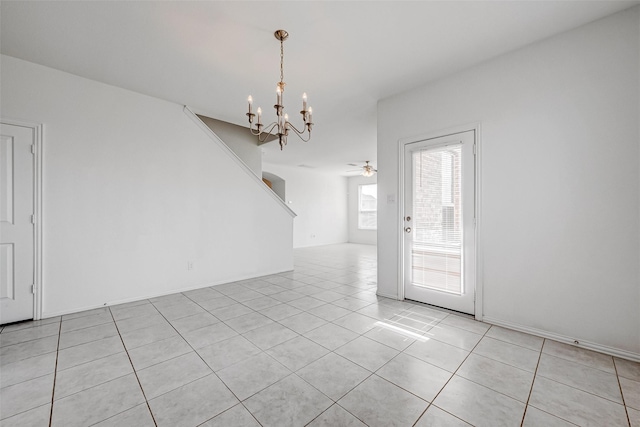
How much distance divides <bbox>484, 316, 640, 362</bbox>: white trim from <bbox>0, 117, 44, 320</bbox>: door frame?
16.6 ft

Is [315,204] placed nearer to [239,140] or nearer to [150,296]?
[239,140]

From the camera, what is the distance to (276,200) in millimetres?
5402

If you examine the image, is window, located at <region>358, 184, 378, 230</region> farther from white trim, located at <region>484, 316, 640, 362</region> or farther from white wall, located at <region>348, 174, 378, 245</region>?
white trim, located at <region>484, 316, 640, 362</region>

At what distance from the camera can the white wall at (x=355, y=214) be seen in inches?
426

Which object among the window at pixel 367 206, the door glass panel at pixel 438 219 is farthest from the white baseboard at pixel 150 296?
the window at pixel 367 206

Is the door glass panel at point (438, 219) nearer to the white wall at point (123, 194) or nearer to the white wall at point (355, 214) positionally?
the white wall at point (123, 194)

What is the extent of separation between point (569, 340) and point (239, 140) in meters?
5.82

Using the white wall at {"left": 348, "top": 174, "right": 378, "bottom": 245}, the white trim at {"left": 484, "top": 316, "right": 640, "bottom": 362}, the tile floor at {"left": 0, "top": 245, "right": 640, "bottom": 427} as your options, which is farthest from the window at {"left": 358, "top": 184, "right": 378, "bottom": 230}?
the white trim at {"left": 484, "top": 316, "right": 640, "bottom": 362}

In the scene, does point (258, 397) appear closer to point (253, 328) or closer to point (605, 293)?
point (253, 328)

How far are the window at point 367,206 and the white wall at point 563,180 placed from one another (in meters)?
7.76

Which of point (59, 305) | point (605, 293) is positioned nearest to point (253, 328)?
point (59, 305)

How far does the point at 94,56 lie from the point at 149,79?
1.84ft

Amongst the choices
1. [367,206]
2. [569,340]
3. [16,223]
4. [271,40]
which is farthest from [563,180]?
[367,206]

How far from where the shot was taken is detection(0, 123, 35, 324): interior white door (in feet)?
9.29
